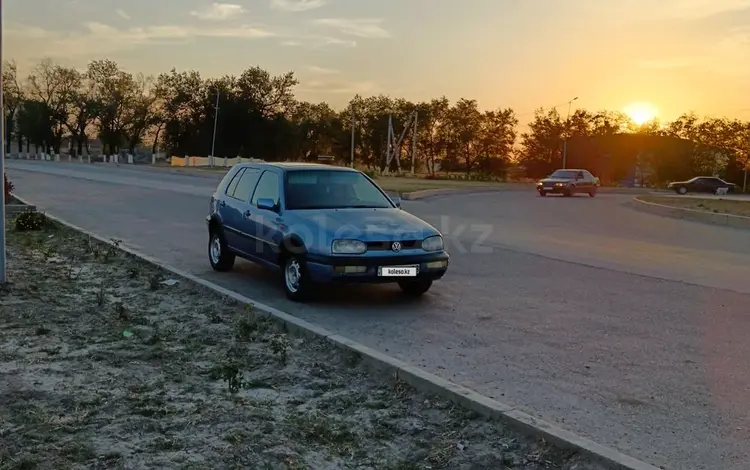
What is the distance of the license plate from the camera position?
8152 mm

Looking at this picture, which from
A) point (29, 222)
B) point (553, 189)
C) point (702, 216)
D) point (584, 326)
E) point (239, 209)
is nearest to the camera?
point (584, 326)

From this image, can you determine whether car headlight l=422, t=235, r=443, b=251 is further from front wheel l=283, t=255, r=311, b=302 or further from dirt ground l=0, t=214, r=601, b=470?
dirt ground l=0, t=214, r=601, b=470

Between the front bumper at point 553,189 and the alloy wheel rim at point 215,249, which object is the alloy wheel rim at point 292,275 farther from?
the front bumper at point 553,189

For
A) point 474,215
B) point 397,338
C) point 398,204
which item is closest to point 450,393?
point 397,338

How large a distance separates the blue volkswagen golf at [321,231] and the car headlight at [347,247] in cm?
1

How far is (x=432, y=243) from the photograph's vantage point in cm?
859

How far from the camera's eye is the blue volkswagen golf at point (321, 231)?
813cm

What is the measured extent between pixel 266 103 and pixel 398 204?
77647 millimetres

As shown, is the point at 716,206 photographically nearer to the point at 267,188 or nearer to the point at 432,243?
the point at 432,243

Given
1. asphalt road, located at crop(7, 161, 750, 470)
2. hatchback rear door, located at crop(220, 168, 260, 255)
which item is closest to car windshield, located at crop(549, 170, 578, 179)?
asphalt road, located at crop(7, 161, 750, 470)

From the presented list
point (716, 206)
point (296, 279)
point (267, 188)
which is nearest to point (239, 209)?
point (267, 188)

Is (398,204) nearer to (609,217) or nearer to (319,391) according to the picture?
(319,391)

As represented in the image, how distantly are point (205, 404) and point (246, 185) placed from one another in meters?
5.58

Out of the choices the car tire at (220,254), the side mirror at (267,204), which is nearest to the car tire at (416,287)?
the side mirror at (267,204)
